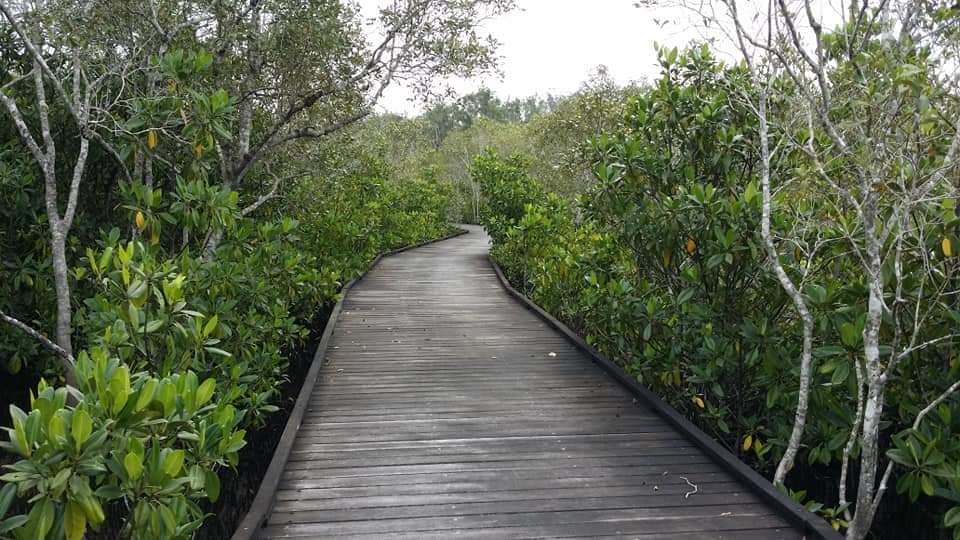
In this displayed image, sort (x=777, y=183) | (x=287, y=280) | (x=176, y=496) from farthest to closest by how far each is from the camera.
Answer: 1. (x=287, y=280)
2. (x=777, y=183)
3. (x=176, y=496)

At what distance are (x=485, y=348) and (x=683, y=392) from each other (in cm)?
277

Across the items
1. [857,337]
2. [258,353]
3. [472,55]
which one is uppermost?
[472,55]

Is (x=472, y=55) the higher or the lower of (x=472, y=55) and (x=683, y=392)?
the higher

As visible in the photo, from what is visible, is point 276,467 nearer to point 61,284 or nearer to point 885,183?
point 61,284

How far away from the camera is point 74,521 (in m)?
1.91

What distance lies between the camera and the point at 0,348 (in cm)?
551

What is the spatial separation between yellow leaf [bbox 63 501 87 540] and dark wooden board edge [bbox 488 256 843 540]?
3.08 metres

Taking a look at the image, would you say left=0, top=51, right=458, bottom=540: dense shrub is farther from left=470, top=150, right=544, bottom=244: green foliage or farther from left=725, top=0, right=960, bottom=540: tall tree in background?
left=470, top=150, right=544, bottom=244: green foliage

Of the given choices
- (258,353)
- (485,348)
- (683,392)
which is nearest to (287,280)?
(258,353)

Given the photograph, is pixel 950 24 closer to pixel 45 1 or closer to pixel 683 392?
pixel 683 392

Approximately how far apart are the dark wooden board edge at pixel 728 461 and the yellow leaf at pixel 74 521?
3.08 meters

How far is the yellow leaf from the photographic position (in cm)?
191

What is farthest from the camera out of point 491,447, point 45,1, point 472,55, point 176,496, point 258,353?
point 472,55

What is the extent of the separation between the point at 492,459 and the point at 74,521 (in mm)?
2711
